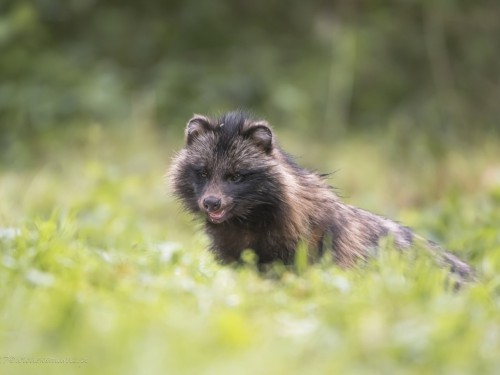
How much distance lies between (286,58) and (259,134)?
8662 millimetres

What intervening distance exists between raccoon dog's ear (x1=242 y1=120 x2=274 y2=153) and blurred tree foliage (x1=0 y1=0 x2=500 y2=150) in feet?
22.1

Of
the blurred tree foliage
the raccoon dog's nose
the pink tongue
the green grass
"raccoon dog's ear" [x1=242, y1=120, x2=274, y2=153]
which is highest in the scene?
the blurred tree foliage

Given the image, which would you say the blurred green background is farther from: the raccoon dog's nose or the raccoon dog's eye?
the raccoon dog's eye

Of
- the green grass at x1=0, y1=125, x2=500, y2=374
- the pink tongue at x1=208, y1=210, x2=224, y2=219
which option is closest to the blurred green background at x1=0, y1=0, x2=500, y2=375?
the green grass at x1=0, y1=125, x2=500, y2=374

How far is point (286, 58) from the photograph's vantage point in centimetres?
1527

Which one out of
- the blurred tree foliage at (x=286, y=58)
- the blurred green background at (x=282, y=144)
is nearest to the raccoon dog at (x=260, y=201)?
the blurred green background at (x=282, y=144)

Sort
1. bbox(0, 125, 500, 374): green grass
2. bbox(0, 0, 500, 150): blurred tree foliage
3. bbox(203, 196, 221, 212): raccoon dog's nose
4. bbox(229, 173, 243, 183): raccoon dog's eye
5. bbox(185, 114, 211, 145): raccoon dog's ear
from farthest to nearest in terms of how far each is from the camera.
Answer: bbox(0, 0, 500, 150): blurred tree foliage
bbox(185, 114, 211, 145): raccoon dog's ear
bbox(229, 173, 243, 183): raccoon dog's eye
bbox(203, 196, 221, 212): raccoon dog's nose
bbox(0, 125, 500, 374): green grass

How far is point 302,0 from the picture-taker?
50.0ft

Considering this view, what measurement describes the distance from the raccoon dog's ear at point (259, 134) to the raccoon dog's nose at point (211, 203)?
553 mm

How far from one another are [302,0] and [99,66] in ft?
11.4

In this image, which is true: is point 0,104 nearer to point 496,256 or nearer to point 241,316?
point 496,256

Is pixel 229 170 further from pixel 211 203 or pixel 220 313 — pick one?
pixel 220 313

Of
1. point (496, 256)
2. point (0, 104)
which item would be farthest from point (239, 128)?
point (0, 104)

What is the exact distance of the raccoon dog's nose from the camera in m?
6.52
